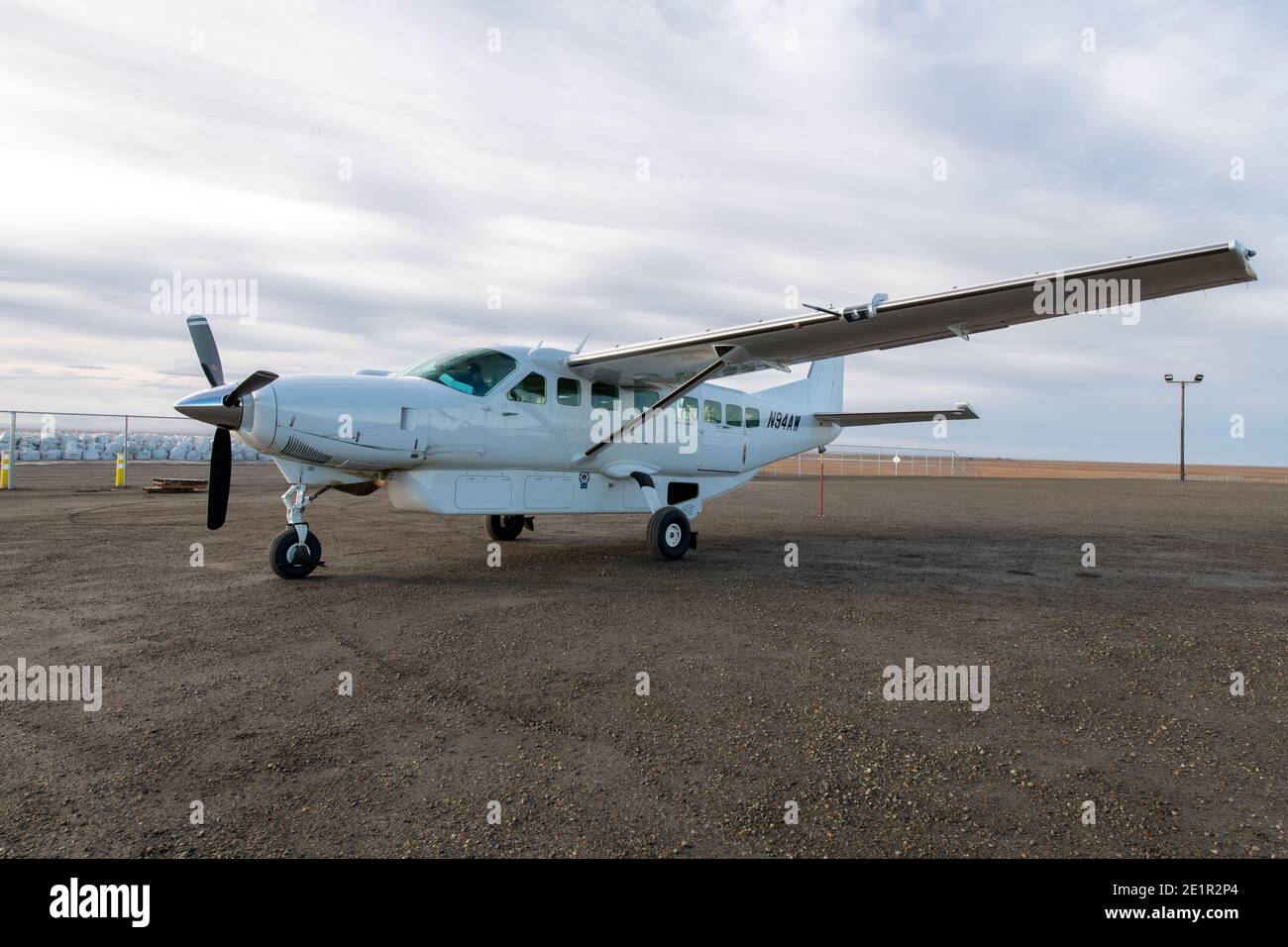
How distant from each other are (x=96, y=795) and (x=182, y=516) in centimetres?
1282

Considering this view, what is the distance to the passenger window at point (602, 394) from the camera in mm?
10422

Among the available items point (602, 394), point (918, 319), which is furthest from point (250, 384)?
point (918, 319)

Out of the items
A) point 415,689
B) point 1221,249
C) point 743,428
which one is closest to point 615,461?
point 743,428

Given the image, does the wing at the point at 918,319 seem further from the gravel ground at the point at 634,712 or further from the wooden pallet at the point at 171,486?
the wooden pallet at the point at 171,486

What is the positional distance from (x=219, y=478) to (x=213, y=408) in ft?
3.90

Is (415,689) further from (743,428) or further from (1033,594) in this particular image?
(743,428)

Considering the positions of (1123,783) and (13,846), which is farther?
(1123,783)

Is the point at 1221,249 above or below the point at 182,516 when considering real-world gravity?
above

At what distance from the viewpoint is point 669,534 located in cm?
1004

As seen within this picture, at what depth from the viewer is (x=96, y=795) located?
3.02 meters

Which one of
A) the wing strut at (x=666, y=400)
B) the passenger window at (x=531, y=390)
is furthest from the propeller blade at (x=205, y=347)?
the wing strut at (x=666, y=400)

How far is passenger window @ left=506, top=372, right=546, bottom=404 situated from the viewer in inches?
372
